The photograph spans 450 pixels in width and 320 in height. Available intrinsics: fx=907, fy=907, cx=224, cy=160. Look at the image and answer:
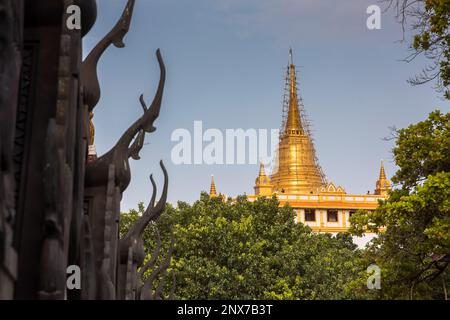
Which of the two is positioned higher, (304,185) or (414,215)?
(304,185)

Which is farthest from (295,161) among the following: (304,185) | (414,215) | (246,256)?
(414,215)

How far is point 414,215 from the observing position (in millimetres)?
19688

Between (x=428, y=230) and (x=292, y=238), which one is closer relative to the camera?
(x=428, y=230)

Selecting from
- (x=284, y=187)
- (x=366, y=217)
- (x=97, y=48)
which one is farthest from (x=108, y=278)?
(x=284, y=187)

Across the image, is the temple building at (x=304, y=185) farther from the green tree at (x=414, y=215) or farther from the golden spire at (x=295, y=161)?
the green tree at (x=414, y=215)

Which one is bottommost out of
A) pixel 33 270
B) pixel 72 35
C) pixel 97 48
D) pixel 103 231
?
pixel 33 270

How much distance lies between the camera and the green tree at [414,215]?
1911 centimetres

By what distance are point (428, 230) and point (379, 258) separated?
9.62ft

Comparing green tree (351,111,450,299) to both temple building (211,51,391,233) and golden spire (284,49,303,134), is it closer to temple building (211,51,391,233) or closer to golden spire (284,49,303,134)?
temple building (211,51,391,233)

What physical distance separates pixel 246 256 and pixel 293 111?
7859cm

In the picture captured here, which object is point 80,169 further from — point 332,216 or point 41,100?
point 332,216

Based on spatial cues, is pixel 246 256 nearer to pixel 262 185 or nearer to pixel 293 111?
pixel 262 185

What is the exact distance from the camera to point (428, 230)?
18.4m

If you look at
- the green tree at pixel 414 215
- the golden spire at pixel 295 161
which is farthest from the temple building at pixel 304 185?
the green tree at pixel 414 215
